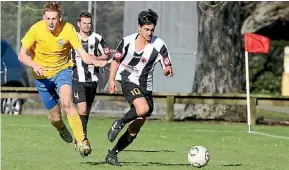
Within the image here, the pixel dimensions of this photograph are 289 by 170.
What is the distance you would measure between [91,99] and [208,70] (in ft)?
37.7

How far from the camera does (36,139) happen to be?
56.0 ft

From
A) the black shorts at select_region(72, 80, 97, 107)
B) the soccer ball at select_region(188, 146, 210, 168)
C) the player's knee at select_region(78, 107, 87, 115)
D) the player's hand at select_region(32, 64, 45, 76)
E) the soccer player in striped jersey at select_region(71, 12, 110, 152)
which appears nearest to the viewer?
the soccer ball at select_region(188, 146, 210, 168)

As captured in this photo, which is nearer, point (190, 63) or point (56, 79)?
point (56, 79)

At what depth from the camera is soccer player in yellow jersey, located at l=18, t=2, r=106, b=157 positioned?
12.4 m

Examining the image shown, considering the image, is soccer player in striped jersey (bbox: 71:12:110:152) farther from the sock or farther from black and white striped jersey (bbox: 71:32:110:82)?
the sock

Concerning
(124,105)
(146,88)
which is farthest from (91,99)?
(124,105)

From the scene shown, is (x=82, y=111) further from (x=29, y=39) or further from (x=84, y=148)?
(x=84, y=148)

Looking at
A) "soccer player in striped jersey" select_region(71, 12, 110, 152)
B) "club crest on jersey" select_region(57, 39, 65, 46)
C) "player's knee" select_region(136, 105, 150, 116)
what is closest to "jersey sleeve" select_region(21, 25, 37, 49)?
"club crest on jersey" select_region(57, 39, 65, 46)

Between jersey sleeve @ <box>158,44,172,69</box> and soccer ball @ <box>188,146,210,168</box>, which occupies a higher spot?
jersey sleeve @ <box>158,44,172,69</box>

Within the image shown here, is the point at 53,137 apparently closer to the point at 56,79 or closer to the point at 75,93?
the point at 75,93

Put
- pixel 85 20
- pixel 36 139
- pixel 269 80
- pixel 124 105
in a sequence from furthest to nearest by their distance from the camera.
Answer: pixel 269 80, pixel 124 105, pixel 36 139, pixel 85 20

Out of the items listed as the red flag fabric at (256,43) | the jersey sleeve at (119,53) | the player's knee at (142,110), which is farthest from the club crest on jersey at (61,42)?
the red flag fabric at (256,43)

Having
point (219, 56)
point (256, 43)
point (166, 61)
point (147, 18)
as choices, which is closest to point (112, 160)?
point (166, 61)

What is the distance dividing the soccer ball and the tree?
47.0 feet
